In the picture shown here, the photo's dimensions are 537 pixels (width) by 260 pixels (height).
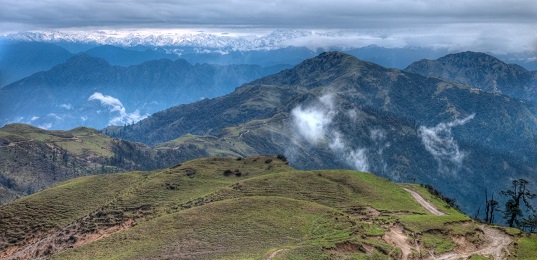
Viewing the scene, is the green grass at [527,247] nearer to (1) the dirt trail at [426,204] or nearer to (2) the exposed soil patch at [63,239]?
Result: (1) the dirt trail at [426,204]

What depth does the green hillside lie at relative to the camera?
7550 centimetres

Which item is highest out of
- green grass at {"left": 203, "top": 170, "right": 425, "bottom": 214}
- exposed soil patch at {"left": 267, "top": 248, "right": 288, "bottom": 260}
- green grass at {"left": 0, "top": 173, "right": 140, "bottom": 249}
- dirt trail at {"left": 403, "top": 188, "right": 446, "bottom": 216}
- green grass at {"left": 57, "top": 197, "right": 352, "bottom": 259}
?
exposed soil patch at {"left": 267, "top": 248, "right": 288, "bottom": 260}

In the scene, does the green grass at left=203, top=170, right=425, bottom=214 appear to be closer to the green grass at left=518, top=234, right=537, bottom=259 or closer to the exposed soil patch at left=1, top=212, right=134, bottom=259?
the green grass at left=518, top=234, right=537, bottom=259

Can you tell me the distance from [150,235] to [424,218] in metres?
54.7

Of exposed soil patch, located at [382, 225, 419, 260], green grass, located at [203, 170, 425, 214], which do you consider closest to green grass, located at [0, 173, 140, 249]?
green grass, located at [203, 170, 425, 214]

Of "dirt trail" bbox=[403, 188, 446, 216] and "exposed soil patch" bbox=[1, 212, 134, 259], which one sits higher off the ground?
"exposed soil patch" bbox=[1, 212, 134, 259]

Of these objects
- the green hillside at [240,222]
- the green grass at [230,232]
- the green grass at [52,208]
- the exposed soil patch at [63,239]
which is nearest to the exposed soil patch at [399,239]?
the green hillside at [240,222]

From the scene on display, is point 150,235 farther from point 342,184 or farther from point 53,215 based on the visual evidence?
point 342,184

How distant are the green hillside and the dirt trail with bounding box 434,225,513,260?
6.9 inches

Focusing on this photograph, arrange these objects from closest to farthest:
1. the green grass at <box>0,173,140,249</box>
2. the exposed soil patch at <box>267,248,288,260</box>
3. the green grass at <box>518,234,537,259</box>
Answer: the exposed soil patch at <box>267,248,288,260</box>, the green grass at <box>518,234,537,259</box>, the green grass at <box>0,173,140,249</box>

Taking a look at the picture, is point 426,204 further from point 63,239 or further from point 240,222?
point 63,239

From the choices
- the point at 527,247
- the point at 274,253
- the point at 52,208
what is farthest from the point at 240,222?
the point at 52,208

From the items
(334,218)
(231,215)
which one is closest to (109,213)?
(231,215)

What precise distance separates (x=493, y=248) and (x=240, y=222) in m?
46.8
